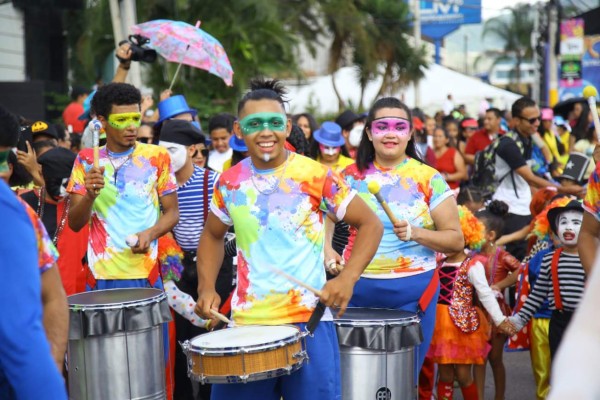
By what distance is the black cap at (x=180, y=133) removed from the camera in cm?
771

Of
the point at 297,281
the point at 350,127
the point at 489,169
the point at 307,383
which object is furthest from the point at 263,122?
the point at 350,127

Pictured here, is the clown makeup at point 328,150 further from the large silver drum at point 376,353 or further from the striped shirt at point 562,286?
the large silver drum at point 376,353

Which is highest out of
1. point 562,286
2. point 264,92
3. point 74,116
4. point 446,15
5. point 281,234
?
point 446,15

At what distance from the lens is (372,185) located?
484 cm

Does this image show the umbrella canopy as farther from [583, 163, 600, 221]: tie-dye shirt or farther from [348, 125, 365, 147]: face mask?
[583, 163, 600, 221]: tie-dye shirt

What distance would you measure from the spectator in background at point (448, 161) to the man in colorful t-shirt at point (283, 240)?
10033 millimetres

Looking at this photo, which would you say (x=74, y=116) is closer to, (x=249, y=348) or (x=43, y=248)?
(x=249, y=348)

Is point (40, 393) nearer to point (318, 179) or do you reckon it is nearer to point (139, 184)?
point (318, 179)

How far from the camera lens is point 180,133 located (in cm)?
777

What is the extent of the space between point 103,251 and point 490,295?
2.68 m

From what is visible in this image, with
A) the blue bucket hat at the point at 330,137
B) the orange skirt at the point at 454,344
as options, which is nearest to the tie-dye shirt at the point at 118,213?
the orange skirt at the point at 454,344

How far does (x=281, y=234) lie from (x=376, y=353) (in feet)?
3.71

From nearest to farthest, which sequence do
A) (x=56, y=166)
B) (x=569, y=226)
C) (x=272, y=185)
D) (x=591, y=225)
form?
(x=272, y=185)
(x=591, y=225)
(x=569, y=226)
(x=56, y=166)

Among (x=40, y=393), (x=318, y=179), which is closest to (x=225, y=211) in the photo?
(x=318, y=179)
